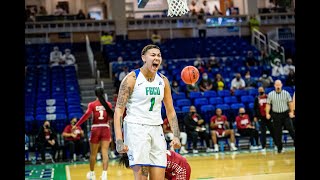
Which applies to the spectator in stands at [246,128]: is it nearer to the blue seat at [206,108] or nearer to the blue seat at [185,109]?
the blue seat at [206,108]

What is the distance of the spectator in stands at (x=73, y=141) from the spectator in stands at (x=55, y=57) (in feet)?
25.7

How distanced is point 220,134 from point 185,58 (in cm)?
887

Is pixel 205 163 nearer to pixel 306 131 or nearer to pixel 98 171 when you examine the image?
pixel 98 171

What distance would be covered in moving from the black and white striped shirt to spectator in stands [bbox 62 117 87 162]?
19.6ft

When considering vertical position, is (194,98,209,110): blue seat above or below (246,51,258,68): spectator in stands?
below

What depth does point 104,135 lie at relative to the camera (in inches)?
453

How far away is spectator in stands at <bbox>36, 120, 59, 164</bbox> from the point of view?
1714cm

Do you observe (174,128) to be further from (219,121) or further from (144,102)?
(219,121)

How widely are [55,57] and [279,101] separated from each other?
1276 centimetres

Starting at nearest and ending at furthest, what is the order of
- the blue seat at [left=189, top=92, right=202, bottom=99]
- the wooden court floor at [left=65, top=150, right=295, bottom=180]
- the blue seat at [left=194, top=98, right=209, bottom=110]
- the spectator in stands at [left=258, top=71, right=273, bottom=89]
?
the wooden court floor at [left=65, top=150, right=295, bottom=180]
the blue seat at [left=194, top=98, right=209, bottom=110]
the blue seat at [left=189, top=92, right=202, bottom=99]
the spectator in stands at [left=258, top=71, right=273, bottom=89]

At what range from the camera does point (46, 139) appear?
56.3 ft

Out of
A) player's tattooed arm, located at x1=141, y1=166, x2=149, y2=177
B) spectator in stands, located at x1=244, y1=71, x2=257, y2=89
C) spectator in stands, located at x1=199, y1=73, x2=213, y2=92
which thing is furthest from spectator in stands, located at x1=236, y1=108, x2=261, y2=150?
player's tattooed arm, located at x1=141, y1=166, x2=149, y2=177

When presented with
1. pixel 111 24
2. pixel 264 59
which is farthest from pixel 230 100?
pixel 111 24

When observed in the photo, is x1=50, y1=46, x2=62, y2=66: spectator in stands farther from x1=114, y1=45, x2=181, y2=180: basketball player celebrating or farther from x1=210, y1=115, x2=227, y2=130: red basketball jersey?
x1=114, y1=45, x2=181, y2=180: basketball player celebrating
